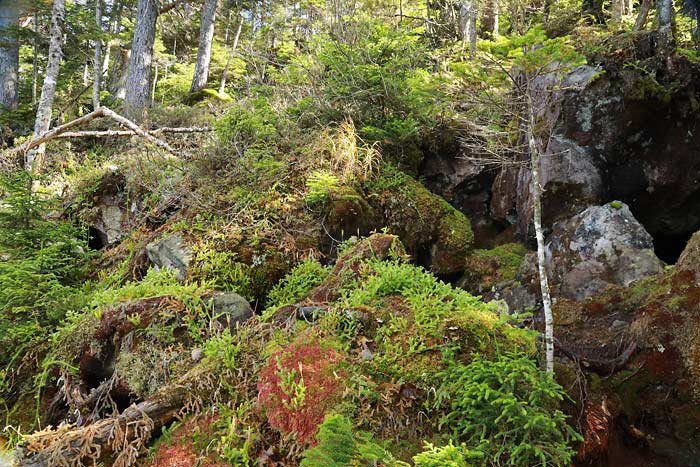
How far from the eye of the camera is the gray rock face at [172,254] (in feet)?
18.1

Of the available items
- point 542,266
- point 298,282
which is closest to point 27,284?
point 298,282

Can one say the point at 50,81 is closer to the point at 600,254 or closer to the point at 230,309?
the point at 230,309

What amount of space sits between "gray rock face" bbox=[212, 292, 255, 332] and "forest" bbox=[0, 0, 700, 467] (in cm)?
3

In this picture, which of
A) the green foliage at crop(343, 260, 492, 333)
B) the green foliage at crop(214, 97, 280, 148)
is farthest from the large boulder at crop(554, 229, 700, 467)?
the green foliage at crop(214, 97, 280, 148)

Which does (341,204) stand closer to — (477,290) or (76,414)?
(477,290)

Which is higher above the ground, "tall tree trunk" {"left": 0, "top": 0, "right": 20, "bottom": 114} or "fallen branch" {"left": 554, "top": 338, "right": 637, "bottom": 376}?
"tall tree trunk" {"left": 0, "top": 0, "right": 20, "bottom": 114}

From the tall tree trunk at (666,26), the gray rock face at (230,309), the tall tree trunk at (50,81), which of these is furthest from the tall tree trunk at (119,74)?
the tall tree trunk at (666,26)

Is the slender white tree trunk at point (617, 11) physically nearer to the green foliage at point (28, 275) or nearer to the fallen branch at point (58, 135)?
the fallen branch at point (58, 135)

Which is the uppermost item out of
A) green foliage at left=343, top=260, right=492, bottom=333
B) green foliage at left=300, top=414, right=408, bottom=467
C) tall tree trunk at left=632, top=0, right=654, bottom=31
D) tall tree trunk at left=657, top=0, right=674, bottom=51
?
tall tree trunk at left=632, top=0, right=654, bottom=31

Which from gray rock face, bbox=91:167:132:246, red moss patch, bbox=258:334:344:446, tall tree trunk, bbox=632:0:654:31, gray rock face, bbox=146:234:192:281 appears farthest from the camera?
tall tree trunk, bbox=632:0:654:31

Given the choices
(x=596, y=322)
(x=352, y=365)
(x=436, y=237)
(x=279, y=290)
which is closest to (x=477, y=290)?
(x=436, y=237)

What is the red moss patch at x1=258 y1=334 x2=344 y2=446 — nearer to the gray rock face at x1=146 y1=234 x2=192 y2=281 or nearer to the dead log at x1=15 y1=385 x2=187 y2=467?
the dead log at x1=15 y1=385 x2=187 y2=467

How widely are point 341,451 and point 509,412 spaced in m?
1.05

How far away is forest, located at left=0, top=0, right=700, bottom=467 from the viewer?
10.1 feet
